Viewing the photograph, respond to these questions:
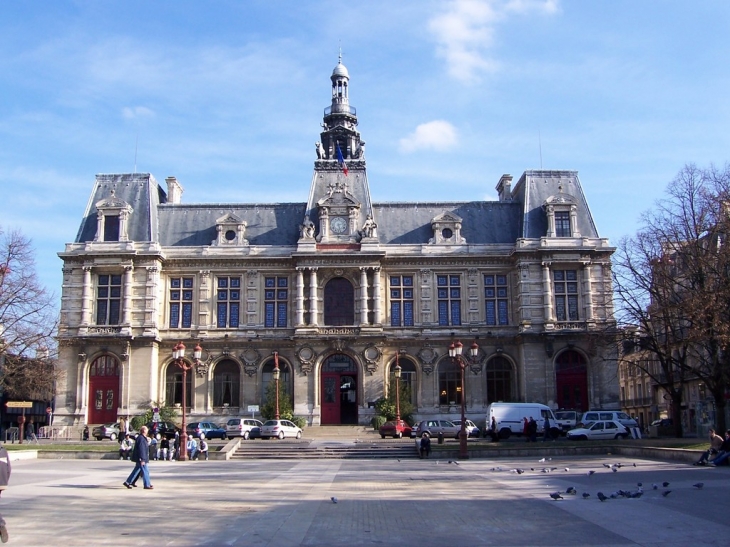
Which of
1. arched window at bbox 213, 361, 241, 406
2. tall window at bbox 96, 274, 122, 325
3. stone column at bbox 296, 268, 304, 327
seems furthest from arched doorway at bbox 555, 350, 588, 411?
tall window at bbox 96, 274, 122, 325

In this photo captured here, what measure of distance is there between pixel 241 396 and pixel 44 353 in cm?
1318

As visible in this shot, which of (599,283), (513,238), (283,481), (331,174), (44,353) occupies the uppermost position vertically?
(331,174)

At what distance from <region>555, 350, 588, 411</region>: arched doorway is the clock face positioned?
17.2 m

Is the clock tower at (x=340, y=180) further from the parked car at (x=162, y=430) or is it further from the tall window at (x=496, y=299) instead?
the parked car at (x=162, y=430)

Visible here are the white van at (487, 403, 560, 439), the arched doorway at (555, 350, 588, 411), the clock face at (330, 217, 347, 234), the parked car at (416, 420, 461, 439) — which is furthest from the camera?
the clock face at (330, 217, 347, 234)

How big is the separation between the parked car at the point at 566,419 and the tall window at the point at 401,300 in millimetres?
11835

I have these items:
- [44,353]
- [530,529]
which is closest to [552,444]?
[530,529]

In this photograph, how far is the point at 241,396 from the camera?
5606cm

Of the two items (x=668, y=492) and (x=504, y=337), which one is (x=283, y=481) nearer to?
(x=668, y=492)

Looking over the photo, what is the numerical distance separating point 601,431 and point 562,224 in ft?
56.2

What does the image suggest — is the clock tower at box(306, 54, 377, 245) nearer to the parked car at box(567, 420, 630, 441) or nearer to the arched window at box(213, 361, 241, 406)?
the arched window at box(213, 361, 241, 406)

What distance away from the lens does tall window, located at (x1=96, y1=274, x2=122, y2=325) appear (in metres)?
56.0

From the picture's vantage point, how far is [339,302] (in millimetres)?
56812

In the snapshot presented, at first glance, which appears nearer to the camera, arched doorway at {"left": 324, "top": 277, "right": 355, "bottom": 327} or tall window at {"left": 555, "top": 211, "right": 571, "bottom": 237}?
arched doorway at {"left": 324, "top": 277, "right": 355, "bottom": 327}
